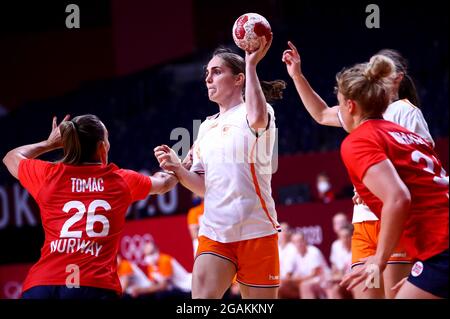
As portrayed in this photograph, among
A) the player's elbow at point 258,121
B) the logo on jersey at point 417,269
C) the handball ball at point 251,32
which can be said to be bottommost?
the logo on jersey at point 417,269

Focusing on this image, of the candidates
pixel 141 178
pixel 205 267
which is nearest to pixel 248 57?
pixel 141 178

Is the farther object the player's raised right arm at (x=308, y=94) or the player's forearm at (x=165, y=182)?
the player's raised right arm at (x=308, y=94)

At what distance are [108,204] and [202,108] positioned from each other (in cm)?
983

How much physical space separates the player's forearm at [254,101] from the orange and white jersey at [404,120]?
2.83 feet

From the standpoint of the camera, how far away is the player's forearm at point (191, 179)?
190 inches

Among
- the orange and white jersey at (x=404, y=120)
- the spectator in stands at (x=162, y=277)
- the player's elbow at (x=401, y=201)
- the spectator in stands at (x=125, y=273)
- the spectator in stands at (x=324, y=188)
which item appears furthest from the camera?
the spectator in stands at (x=125, y=273)

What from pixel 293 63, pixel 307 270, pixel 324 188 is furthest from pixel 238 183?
pixel 324 188

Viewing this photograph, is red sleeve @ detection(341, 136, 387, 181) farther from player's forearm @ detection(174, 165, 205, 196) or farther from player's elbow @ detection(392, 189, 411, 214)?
player's forearm @ detection(174, 165, 205, 196)

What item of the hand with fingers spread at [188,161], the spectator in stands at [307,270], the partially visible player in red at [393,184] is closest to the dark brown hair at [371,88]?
the partially visible player in red at [393,184]

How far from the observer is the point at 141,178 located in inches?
179

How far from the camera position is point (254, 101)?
4551 millimetres

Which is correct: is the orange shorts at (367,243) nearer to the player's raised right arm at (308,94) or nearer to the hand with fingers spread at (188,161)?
the player's raised right arm at (308,94)

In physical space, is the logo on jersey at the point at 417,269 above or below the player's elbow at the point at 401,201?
below
